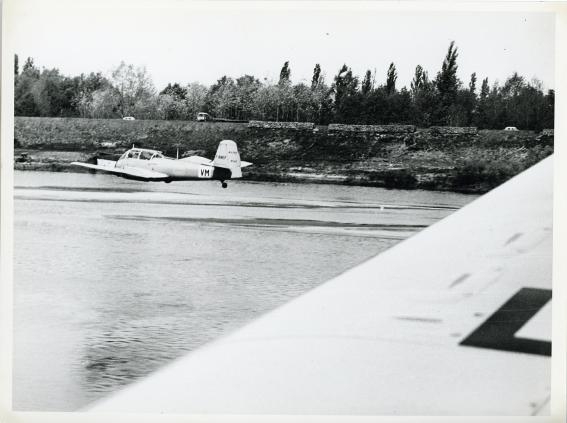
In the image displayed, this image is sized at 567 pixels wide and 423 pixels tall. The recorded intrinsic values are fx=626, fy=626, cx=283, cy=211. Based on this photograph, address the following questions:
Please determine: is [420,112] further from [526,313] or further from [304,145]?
[526,313]

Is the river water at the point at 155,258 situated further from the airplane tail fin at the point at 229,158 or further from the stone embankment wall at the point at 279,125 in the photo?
the stone embankment wall at the point at 279,125

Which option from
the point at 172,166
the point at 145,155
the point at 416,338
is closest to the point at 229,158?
the point at 172,166

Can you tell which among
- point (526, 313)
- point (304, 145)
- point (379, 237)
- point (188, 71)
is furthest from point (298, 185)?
point (526, 313)

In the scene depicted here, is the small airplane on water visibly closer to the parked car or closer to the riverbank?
the riverbank

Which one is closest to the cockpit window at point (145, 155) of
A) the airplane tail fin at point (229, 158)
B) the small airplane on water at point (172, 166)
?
the small airplane on water at point (172, 166)

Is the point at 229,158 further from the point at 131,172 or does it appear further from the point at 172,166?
the point at 131,172
